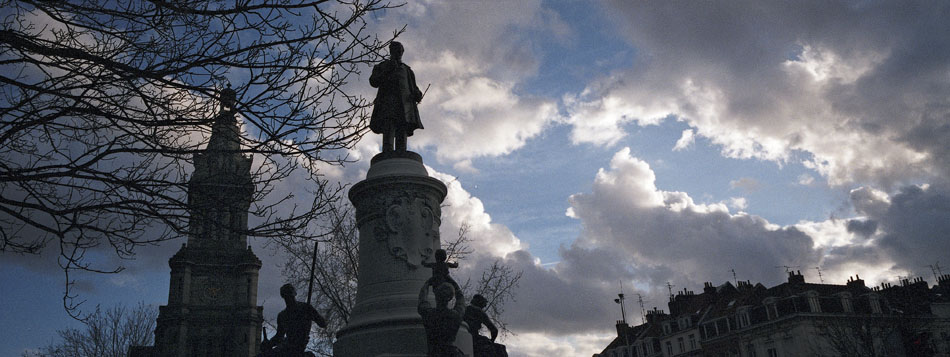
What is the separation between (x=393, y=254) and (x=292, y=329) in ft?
6.69

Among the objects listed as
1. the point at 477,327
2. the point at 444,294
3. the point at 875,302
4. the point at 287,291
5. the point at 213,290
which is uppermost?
the point at 213,290

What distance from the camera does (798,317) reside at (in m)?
37.2

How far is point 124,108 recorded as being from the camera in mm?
5891

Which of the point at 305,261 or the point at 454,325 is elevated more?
the point at 305,261

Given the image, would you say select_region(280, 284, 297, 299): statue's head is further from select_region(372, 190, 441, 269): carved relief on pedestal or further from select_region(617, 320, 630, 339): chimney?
select_region(617, 320, 630, 339): chimney

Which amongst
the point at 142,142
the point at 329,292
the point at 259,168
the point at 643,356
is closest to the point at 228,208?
the point at 259,168

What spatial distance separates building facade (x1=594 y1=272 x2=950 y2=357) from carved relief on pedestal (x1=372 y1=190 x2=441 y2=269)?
28.6 meters

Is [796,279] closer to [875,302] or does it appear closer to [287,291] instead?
[875,302]

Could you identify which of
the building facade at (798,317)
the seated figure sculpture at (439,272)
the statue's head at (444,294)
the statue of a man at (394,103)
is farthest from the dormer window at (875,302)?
the statue's head at (444,294)

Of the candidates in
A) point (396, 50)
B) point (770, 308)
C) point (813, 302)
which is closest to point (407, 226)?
point (396, 50)

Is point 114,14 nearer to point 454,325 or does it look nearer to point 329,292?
point 454,325

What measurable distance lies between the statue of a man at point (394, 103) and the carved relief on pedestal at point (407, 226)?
139 cm

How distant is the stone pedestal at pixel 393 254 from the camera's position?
9.34 metres

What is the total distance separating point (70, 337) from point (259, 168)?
3728 cm
